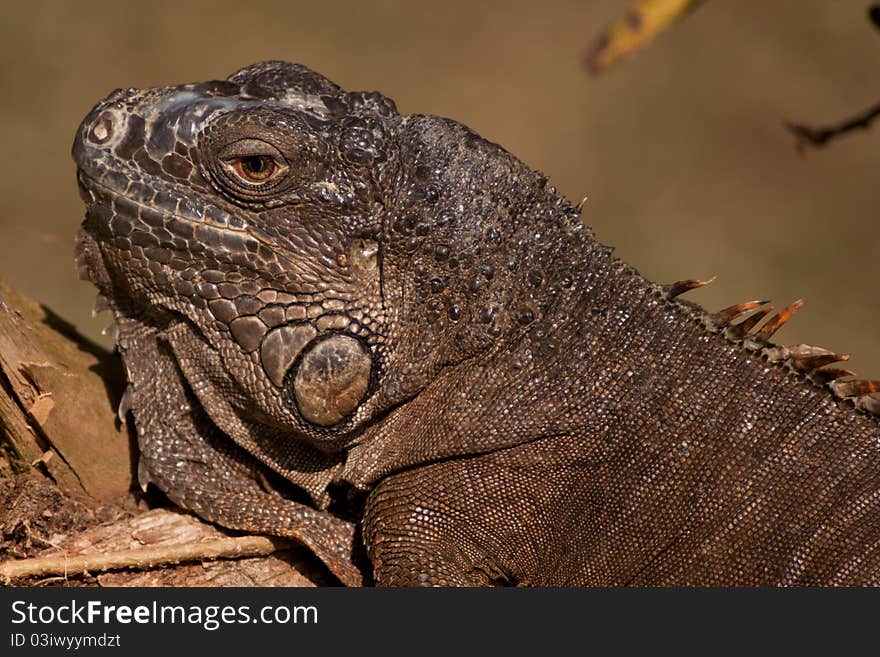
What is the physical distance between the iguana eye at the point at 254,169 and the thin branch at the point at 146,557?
61.7 inches

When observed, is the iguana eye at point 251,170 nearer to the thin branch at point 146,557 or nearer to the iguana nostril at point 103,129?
the iguana nostril at point 103,129

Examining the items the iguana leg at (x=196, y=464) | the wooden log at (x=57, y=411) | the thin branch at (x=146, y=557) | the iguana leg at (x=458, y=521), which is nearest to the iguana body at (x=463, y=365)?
the iguana leg at (x=458, y=521)

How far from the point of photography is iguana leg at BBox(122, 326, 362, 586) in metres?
4.29

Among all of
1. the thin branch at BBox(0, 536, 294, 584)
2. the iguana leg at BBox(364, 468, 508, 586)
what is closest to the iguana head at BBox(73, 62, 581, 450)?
the iguana leg at BBox(364, 468, 508, 586)

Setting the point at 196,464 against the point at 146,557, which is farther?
the point at 196,464

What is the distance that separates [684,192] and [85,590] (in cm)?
1092

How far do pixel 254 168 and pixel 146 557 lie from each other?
1.74 meters

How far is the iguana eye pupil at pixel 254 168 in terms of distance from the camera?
13.0 ft

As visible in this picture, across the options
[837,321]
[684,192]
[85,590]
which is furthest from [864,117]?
[684,192]

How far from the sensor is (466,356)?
158 inches

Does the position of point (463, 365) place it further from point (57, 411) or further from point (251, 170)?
point (57, 411)

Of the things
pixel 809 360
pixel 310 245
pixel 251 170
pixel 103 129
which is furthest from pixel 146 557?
pixel 809 360

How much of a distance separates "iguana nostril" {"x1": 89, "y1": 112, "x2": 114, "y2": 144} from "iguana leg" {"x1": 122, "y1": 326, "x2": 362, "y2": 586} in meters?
0.87

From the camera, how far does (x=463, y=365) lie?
4.02 metres
